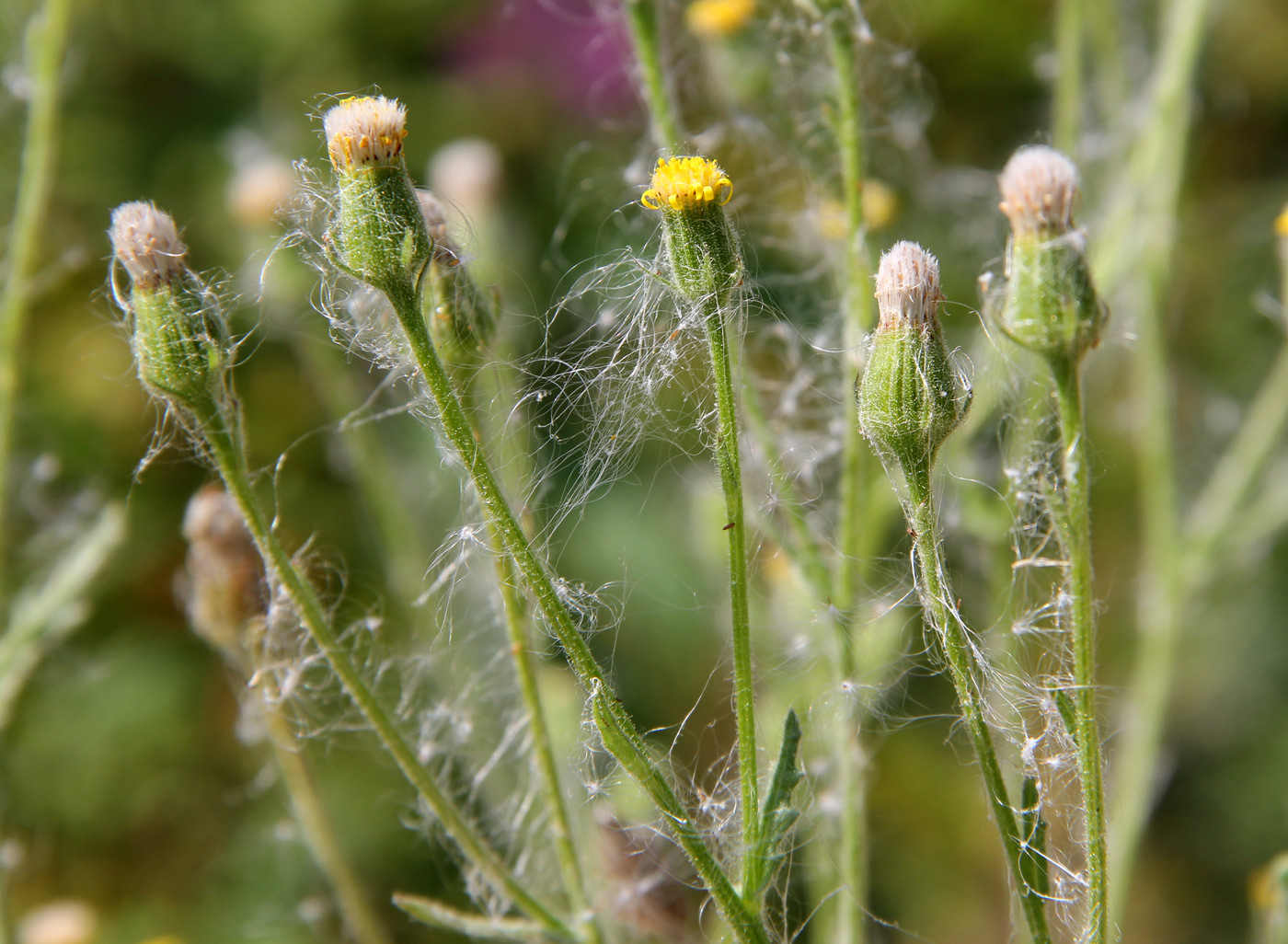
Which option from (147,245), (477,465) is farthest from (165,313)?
(477,465)

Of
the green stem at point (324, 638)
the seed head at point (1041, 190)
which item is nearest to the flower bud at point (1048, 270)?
the seed head at point (1041, 190)

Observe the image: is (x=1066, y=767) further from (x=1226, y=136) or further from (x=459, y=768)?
(x=1226, y=136)

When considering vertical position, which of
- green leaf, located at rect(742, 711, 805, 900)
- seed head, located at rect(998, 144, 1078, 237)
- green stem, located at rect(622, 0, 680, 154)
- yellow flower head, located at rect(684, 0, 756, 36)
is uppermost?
yellow flower head, located at rect(684, 0, 756, 36)

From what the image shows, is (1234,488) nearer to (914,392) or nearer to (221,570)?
(914,392)

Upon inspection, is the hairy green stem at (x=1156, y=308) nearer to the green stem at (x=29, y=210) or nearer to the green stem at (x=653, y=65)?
the green stem at (x=653, y=65)

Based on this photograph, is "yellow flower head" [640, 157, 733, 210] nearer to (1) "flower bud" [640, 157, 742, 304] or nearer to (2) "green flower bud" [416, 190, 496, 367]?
(1) "flower bud" [640, 157, 742, 304]

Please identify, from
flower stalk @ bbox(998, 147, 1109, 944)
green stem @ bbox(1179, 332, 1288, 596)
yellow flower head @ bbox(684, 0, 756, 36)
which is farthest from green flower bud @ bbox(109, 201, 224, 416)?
green stem @ bbox(1179, 332, 1288, 596)
